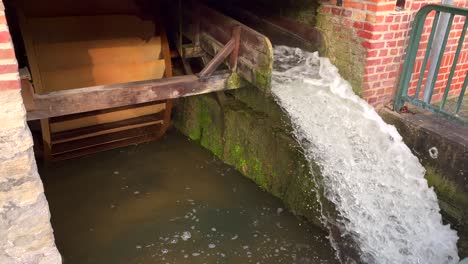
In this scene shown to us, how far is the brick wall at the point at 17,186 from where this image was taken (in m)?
1.85

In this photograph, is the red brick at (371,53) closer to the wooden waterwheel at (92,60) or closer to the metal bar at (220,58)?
the metal bar at (220,58)

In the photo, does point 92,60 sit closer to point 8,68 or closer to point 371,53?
point 8,68

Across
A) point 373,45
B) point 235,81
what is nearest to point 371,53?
point 373,45

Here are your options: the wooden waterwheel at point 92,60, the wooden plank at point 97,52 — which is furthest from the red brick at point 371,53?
the wooden plank at point 97,52

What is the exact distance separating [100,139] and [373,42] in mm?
3281

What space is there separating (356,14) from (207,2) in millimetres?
1983

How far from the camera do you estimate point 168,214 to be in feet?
13.5

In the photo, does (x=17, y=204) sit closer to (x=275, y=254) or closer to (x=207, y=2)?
(x=275, y=254)

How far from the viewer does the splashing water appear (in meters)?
3.12

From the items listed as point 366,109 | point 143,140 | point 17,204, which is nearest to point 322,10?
point 366,109

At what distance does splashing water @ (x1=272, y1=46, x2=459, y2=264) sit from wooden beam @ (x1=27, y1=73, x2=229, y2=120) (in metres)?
0.70

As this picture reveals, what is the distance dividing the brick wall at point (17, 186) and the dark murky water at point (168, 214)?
1.51 m

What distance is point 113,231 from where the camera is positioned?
3.88 meters

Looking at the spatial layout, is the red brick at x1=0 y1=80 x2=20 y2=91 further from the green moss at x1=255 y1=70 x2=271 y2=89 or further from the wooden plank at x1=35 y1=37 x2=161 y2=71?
the wooden plank at x1=35 y1=37 x2=161 y2=71
